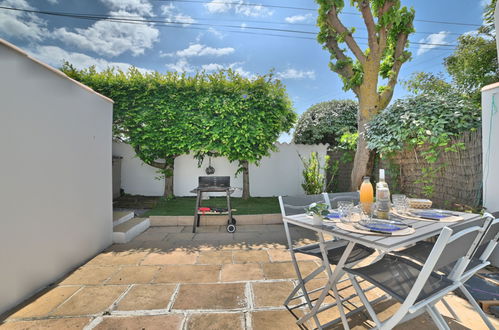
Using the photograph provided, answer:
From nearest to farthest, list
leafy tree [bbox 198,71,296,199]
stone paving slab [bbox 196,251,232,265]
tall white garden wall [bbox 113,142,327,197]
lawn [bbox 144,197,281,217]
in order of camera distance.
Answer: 1. stone paving slab [bbox 196,251,232,265]
2. lawn [bbox 144,197,281,217]
3. leafy tree [bbox 198,71,296,199]
4. tall white garden wall [bbox 113,142,327,197]

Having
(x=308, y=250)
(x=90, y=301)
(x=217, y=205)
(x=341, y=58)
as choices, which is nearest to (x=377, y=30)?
(x=341, y=58)

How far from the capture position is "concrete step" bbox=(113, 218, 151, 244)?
3.66 metres

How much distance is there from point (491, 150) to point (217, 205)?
486cm

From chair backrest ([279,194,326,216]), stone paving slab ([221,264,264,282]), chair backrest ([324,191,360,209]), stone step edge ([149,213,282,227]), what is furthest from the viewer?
stone step edge ([149,213,282,227])

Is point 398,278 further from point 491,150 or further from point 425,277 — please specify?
point 491,150

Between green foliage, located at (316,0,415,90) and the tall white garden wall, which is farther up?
green foliage, located at (316,0,415,90)

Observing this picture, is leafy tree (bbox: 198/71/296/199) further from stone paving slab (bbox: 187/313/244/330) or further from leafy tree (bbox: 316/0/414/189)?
stone paving slab (bbox: 187/313/244/330)

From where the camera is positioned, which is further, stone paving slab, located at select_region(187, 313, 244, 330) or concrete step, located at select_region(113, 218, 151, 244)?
concrete step, located at select_region(113, 218, 151, 244)

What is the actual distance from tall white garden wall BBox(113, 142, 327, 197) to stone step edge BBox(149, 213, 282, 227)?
6.59 feet

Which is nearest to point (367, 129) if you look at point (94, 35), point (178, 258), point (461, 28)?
point (178, 258)

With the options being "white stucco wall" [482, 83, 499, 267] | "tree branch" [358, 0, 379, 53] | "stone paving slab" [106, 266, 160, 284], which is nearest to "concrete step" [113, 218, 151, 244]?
"stone paving slab" [106, 266, 160, 284]

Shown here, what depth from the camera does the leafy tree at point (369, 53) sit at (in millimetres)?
4535

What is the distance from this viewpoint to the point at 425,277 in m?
1.07

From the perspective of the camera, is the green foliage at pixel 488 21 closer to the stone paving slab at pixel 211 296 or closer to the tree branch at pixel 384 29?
the tree branch at pixel 384 29
